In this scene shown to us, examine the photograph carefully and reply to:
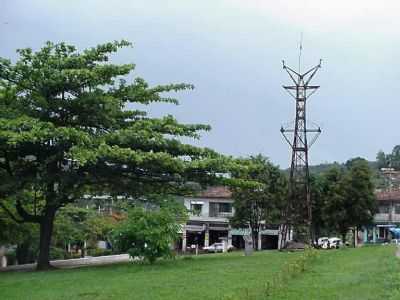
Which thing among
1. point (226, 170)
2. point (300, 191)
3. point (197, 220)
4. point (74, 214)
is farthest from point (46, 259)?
point (197, 220)

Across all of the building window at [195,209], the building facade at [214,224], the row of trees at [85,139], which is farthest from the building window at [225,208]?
the row of trees at [85,139]

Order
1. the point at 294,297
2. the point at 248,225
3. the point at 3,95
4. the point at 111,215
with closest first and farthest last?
the point at 294,297, the point at 3,95, the point at 248,225, the point at 111,215

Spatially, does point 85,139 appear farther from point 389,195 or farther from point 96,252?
point 389,195

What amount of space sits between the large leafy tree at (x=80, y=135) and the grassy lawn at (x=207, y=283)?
386 centimetres

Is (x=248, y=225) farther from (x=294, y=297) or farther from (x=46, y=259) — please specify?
(x=294, y=297)

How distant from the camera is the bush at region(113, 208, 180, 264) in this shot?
2070 cm

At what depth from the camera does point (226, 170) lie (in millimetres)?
23234

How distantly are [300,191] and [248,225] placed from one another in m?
7.23

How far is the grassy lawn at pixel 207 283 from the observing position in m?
12.3

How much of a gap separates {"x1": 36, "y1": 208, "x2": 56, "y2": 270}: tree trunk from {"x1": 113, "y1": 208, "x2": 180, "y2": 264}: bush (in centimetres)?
348

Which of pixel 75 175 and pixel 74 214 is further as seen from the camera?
pixel 74 214

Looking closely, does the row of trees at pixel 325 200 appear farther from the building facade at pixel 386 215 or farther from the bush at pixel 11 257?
the building facade at pixel 386 215

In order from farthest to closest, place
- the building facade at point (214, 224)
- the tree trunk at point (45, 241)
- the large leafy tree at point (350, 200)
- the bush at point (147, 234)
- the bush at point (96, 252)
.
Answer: the building facade at point (214, 224), the bush at point (96, 252), the large leafy tree at point (350, 200), the tree trunk at point (45, 241), the bush at point (147, 234)

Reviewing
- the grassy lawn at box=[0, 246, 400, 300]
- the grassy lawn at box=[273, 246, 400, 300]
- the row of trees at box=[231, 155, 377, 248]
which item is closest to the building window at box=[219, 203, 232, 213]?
the row of trees at box=[231, 155, 377, 248]
